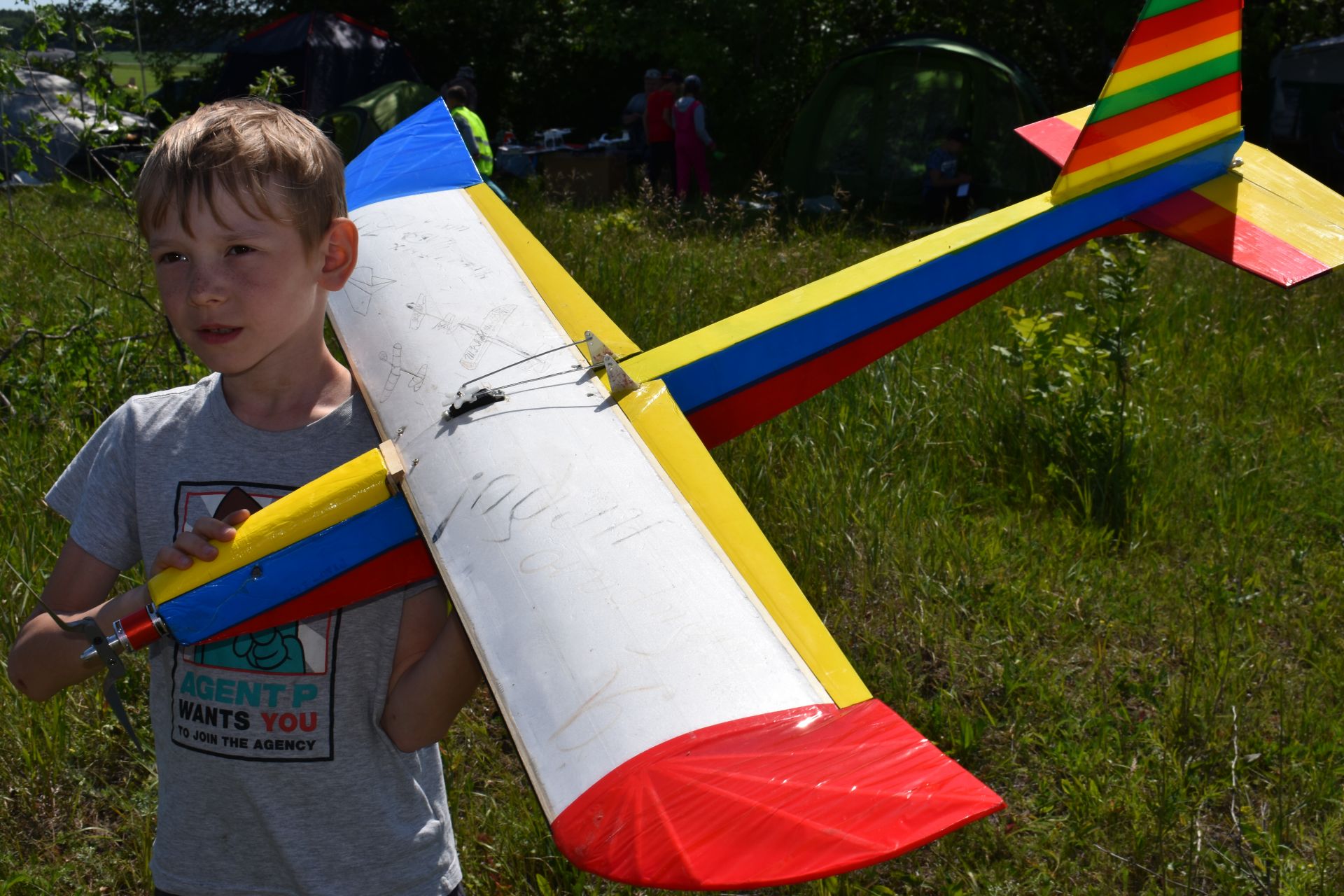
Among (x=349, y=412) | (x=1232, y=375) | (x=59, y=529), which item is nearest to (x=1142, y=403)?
(x=1232, y=375)

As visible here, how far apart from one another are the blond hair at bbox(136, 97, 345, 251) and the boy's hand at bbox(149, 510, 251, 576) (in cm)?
41

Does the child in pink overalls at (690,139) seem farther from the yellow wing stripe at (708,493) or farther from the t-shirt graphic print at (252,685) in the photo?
the t-shirt graphic print at (252,685)

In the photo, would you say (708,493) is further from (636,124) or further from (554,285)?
(636,124)

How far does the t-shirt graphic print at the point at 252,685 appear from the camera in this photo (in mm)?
1468

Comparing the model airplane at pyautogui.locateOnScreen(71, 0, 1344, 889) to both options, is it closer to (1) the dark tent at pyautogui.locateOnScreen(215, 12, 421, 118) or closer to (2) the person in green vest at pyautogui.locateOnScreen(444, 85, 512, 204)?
(2) the person in green vest at pyautogui.locateOnScreen(444, 85, 512, 204)

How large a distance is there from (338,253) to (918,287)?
1127mm

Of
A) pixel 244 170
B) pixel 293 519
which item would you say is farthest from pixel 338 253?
pixel 293 519

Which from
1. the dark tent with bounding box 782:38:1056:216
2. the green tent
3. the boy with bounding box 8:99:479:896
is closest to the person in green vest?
the green tent

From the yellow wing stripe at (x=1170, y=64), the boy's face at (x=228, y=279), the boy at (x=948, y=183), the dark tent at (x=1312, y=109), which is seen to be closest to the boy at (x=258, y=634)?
the boy's face at (x=228, y=279)

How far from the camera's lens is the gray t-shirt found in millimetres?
1470

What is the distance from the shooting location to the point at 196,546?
1.39 m

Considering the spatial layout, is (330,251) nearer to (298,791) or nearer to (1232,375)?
(298,791)

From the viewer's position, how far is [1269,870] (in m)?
2.34

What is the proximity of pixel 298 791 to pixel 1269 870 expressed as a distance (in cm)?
214
